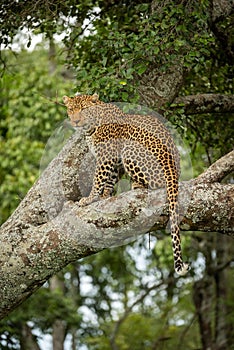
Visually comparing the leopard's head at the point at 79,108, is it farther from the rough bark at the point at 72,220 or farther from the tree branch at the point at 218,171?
the tree branch at the point at 218,171

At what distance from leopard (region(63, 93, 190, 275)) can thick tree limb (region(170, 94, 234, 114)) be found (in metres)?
1.70

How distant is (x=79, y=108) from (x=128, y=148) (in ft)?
1.28

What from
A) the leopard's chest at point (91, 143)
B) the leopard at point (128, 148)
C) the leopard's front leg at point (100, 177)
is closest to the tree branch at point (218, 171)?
the leopard at point (128, 148)

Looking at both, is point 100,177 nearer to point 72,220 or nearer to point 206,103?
point 72,220

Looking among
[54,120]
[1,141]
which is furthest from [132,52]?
[1,141]

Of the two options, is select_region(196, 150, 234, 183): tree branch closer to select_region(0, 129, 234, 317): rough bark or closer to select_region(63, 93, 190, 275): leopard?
select_region(0, 129, 234, 317): rough bark

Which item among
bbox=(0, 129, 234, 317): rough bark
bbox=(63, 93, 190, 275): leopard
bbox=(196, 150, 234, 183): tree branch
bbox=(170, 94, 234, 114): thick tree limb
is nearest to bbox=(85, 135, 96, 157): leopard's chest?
bbox=(63, 93, 190, 275): leopard

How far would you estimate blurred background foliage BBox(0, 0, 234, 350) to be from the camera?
613 cm

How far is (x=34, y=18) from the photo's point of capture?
724 cm

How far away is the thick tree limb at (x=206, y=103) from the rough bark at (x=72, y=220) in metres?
1.42

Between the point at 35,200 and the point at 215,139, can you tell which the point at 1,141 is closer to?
the point at 215,139

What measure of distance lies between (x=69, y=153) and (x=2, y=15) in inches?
83.3

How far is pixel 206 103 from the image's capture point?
680 centimetres

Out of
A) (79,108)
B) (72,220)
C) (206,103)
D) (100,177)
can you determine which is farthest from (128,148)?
(206,103)
